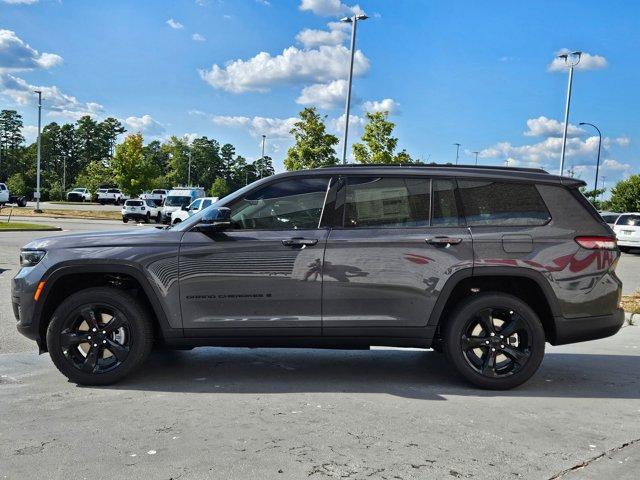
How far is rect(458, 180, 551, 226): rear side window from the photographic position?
4910 mm

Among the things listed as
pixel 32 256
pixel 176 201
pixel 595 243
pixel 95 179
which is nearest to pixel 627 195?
pixel 176 201

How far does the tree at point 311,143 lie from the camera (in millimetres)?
34125

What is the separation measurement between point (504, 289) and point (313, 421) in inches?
78.5

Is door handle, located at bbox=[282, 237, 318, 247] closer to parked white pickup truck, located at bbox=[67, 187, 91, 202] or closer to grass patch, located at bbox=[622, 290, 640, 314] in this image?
grass patch, located at bbox=[622, 290, 640, 314]

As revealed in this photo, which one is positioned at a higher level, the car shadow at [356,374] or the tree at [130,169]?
the tree at [130,169]

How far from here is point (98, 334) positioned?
4.83 meters

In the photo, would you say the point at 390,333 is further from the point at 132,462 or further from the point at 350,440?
the point at 132,462

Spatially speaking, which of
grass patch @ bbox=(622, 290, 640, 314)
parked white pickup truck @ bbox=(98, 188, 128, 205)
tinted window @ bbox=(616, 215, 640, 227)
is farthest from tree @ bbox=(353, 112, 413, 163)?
parked white pickup truck @ bbox=(98, 188, 128, 205)

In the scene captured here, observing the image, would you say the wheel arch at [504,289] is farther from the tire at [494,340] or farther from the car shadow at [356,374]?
the car shadow at [356,374]

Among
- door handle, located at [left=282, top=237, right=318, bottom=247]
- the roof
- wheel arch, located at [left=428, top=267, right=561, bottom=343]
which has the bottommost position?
wheel arch, located at [left=428, top=267, right=561, bottom=343]

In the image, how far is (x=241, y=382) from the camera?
5.07 meters

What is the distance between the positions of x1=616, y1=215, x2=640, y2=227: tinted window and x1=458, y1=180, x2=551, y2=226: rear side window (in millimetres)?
19962

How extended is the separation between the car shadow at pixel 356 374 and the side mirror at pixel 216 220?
1.29 metres

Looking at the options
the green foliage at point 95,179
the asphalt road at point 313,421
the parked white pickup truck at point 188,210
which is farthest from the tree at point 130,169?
the asphalt road at point 313,421
